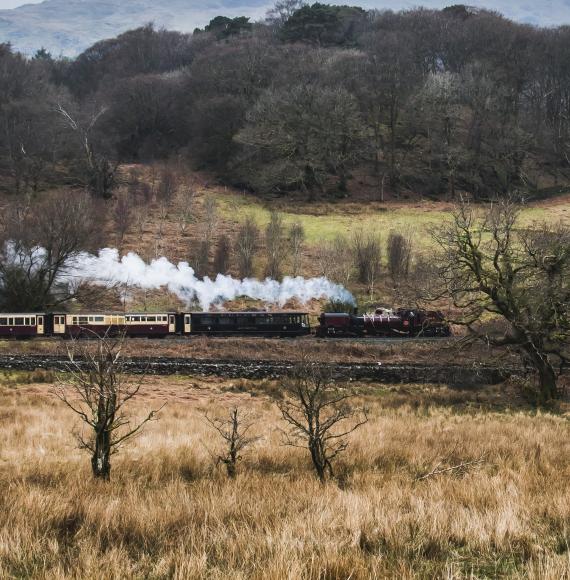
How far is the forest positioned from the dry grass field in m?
52.3

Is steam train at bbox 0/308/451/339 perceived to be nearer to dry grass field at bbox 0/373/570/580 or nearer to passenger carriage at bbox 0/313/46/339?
passenger carriage at bbox 0/313/46/339

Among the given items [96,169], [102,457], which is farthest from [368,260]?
[102,457]

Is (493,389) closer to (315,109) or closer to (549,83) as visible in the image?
(315,109)

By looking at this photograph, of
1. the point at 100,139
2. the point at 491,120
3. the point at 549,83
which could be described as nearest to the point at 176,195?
the point at 100,139

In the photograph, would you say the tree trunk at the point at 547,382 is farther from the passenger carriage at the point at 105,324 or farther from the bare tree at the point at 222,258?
the bare tree at the point at 222,258

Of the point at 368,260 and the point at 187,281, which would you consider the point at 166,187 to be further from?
the point at 368,260

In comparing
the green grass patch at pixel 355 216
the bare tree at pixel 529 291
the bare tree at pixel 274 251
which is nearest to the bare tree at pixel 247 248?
the bare tree at pixel 274 251

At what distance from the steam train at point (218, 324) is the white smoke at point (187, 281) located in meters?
4.08

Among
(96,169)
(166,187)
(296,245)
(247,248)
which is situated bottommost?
(247,248)

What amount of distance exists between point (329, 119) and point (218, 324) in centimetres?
3368

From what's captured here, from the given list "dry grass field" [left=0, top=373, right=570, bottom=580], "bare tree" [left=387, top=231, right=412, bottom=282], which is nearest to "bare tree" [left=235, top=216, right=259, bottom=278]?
"bare tree" [left=387, top=231, right=412, bottom=282]

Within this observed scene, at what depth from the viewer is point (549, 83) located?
7631 centimetres

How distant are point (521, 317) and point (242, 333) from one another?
798 inches

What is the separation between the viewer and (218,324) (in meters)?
39.5
